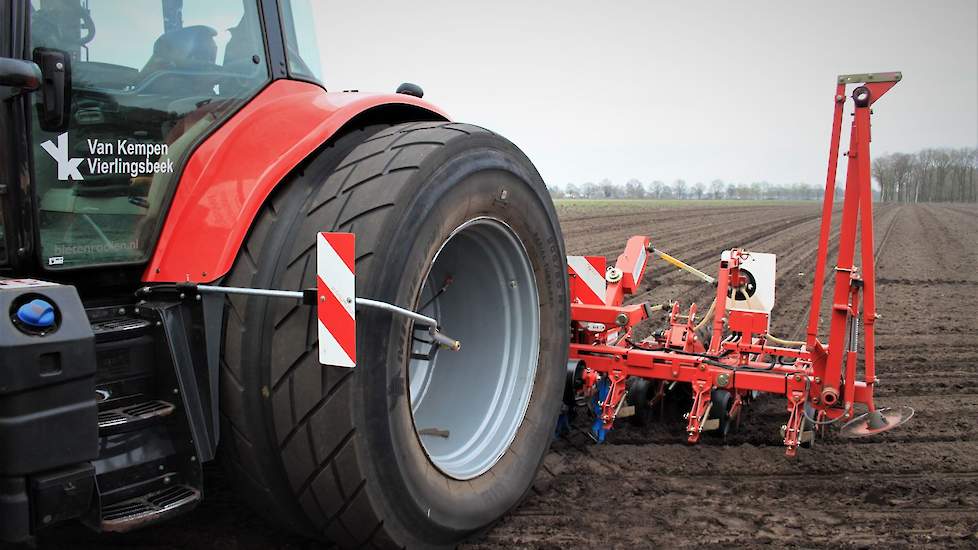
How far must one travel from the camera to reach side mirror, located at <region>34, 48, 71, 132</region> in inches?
81.0

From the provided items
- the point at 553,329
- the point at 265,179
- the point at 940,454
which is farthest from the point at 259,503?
the point at 940,454

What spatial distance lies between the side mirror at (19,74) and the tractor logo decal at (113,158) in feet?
0.85

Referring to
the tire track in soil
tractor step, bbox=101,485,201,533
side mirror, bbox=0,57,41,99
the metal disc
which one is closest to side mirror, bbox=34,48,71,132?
side mirror, bbox=0,57,41,99

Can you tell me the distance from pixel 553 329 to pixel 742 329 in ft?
5.83

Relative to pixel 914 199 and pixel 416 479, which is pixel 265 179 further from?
pixel 914 199

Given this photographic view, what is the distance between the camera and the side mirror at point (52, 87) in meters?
2.06

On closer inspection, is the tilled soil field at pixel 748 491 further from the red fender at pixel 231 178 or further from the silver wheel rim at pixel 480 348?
the red fender at pixel 231 178

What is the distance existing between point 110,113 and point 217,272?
1.85 feet

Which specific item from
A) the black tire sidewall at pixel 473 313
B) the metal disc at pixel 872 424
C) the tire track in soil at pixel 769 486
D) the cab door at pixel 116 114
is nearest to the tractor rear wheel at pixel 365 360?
the black tire sidewall at pixel 473 313

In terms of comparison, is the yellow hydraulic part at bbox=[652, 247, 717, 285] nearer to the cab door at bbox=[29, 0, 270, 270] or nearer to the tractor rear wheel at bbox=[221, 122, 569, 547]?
the tractor rear wheel at bbox=[221, 122, 569, 547]

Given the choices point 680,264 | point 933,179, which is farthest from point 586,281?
point 933,179

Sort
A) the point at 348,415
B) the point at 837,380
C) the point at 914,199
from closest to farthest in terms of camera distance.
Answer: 1. the point at 348,415
2. the point at 837,380
3. the point at 914,199

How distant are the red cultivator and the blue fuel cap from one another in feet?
9.18

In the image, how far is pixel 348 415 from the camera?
219cm
